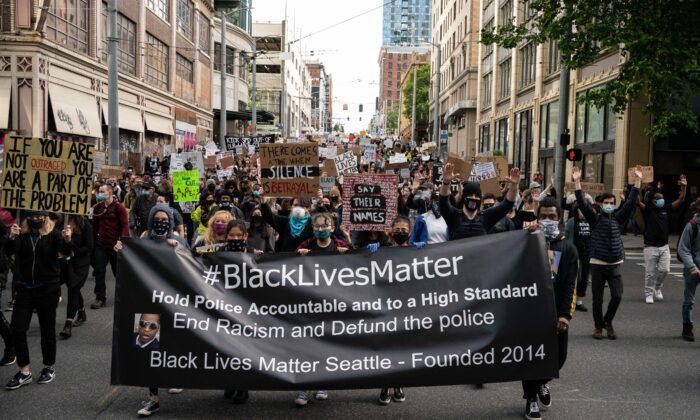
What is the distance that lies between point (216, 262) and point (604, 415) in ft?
11.4

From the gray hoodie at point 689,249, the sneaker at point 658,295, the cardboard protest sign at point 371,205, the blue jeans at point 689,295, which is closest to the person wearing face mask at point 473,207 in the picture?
the cardboard protest sign at point 371,205

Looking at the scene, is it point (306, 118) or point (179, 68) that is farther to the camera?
point (306, 118)

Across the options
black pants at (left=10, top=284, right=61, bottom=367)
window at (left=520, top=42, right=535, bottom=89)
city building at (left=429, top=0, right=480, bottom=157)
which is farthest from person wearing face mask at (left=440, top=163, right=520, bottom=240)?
city building at (left=429, top=0, right=480, bottom=157)

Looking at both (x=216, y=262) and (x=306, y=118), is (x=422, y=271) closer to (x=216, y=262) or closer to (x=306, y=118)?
(x=216, y=262)

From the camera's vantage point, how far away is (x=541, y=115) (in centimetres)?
3534

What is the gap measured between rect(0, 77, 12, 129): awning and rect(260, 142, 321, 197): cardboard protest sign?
14791mm

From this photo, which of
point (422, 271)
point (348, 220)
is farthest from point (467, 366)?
point (348, 220)

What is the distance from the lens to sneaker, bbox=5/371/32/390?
646cm

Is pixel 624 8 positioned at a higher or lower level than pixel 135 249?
higher

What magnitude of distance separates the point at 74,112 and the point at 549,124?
69.2ft

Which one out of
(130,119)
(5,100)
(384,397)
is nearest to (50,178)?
(384,397)

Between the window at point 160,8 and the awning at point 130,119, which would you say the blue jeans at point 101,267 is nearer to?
the awning at point 130,119

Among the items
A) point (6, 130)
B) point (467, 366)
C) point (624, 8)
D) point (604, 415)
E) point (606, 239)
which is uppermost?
point (624, 8)

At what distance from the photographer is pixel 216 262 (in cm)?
582
